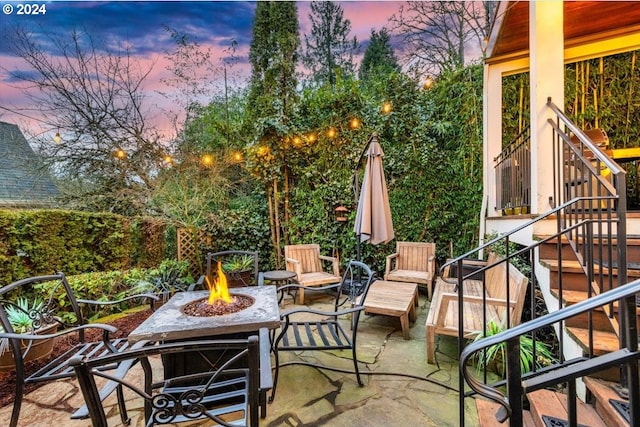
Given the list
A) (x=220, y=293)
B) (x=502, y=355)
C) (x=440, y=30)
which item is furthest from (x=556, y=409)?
(x=440, y=30)

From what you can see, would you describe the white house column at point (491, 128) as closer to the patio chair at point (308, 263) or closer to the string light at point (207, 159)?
the patio chair at point (308, 263)

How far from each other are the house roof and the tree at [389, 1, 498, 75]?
8.75ft

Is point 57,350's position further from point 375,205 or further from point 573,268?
point 573,268

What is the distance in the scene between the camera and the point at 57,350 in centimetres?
306

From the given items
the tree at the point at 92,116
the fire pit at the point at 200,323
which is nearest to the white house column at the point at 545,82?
the fire pit at the point at 200,323

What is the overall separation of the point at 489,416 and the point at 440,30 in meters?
8.00

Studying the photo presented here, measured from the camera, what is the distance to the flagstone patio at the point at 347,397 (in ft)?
6.63

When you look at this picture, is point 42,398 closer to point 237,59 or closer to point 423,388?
point 423,388

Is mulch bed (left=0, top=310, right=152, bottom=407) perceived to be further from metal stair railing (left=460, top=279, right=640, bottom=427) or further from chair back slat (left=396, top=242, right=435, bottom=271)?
chair back slat (left=396, top=242, right=435, bottom=271)

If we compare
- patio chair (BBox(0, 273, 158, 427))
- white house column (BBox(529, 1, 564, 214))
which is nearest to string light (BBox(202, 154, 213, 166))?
patio chair (BBox(0, 273, 158, 427))

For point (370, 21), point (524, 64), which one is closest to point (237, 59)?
point (370, 21)

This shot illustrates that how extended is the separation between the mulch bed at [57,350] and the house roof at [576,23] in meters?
6.08

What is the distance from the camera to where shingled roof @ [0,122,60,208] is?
512cm

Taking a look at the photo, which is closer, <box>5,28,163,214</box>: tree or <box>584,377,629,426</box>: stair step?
<box>584,377,629,426</box>: stair step
